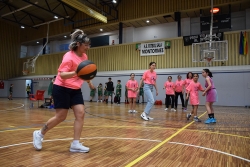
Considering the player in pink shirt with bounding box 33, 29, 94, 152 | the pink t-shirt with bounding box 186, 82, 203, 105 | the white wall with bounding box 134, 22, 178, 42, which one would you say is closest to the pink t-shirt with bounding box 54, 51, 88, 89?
the player in pink shirt with bounding box 33, 29, 94, 152

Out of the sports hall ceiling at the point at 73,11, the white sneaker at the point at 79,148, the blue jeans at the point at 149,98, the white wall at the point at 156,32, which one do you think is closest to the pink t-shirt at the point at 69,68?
the white sneaker at the point at 79,148

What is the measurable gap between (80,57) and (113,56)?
14.8m

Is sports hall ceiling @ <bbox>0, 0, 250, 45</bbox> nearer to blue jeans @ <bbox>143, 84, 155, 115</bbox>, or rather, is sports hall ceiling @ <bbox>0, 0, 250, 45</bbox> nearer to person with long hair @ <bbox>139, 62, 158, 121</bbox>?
person with long hair @ <bbox>139, 62, 158, 121</bbox>

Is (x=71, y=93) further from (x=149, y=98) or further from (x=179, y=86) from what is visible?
(x=179, y=86)

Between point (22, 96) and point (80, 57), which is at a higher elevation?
point (80, 57)

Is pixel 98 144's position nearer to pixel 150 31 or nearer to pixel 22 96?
pixel 150 31

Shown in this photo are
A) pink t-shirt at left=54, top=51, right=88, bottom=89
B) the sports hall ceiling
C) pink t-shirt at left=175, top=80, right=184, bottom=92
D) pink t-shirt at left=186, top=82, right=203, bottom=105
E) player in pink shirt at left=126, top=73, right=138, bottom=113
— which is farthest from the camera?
the sports hall ceiling

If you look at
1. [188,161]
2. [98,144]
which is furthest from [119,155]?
[188,161]

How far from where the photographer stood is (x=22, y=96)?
23.6 meters

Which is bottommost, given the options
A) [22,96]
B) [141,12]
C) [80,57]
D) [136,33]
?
[22,96]

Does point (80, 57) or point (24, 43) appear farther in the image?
point (24, 43)

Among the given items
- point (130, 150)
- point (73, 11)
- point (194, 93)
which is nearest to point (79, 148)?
point (130, 150)

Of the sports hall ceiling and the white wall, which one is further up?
the sports hall ceiling

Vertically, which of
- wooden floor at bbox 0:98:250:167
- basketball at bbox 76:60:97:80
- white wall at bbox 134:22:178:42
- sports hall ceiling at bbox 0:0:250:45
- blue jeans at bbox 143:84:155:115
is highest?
sports hall ceiling at bbox 0:0:250:45
